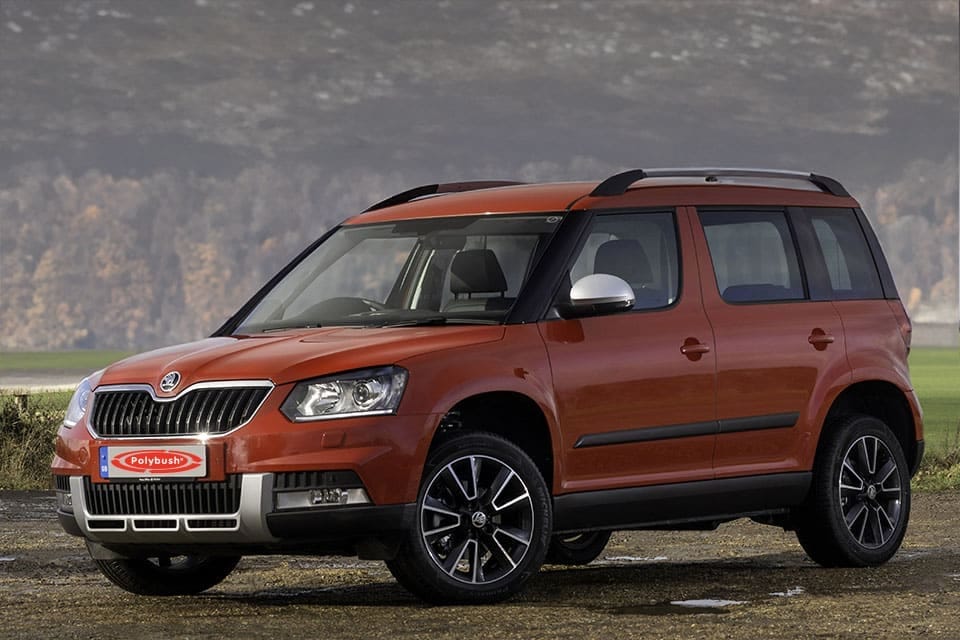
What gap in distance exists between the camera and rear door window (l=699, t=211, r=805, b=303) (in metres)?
10.7

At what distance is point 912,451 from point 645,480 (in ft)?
8.19

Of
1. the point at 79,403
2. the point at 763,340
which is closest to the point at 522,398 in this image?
the point at 763,340

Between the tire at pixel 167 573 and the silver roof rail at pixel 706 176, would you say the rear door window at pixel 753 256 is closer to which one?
the silver roof rail at pixel 706 176

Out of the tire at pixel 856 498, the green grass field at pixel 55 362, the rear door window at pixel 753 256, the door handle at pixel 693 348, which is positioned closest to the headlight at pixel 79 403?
the door handle at pixel 693 348

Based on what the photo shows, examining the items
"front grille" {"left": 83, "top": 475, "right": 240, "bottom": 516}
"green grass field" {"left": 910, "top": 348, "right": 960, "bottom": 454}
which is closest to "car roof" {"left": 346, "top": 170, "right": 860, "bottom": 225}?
"front grille" {"left": 83, "top": 475, "right": 240, "bottom": 516}

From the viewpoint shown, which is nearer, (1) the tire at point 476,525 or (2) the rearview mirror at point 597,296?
(1) the tire at point 476,525

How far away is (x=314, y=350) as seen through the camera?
9164 mm

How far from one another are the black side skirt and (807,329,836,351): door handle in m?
0.68

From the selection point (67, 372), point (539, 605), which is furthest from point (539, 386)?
point (67, 372)

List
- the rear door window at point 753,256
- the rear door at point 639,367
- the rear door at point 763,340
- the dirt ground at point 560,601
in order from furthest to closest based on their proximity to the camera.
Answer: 1. the rear door window at point 753,256
2. the rear door at point 763,340
3. the rear door at point 639,367
4. the dirt ground at point 560,601

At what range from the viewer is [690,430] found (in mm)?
10219

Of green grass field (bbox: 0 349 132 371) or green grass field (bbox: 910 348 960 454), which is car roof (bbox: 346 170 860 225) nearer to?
green grass field (bbox: 910 348 960 454)

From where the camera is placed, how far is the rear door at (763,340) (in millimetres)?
10469

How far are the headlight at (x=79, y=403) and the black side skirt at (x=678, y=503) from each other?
2.24m
